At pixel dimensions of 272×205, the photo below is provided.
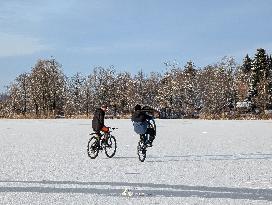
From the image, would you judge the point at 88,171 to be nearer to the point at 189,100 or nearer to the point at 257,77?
the point at 189,100

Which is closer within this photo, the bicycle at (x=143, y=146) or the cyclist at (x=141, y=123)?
the bicycle at (x=143, y=146)

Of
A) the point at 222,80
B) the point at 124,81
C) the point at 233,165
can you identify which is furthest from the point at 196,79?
the point at 233,165

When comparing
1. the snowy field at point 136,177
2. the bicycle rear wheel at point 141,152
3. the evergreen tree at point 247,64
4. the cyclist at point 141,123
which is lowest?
the snowy field at point 136,177

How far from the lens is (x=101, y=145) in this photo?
16.5 m

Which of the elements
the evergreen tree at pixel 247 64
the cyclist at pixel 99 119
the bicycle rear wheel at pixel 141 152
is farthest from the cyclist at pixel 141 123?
the evergreen tree at pixel 247 64

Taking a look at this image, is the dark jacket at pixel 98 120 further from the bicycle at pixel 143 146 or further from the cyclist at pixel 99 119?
the bicycle at pixel 143 146

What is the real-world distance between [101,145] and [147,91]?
78455 mm

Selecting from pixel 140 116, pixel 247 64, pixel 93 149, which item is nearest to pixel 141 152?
pixel 140 116

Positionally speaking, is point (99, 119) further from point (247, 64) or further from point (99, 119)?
point (247, 64)

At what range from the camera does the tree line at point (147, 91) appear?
3076 inches

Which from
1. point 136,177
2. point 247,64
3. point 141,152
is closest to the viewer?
point 136,177

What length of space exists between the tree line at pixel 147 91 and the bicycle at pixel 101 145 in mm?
60509

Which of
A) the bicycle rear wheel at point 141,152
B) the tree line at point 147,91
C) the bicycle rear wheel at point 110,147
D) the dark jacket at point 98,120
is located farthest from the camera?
the tree line at point 147,91

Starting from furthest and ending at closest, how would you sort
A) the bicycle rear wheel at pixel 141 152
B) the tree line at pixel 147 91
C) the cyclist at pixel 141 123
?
the tree line at pixel 147 91 → the cyclist at pixel 141 123 → the bicycle rear wheel at pixel 141 152
